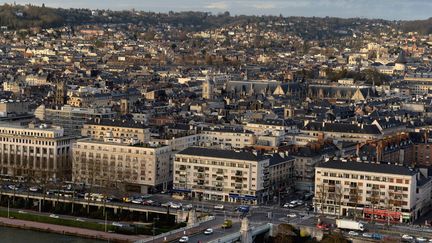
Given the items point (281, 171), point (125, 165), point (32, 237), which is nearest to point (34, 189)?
point (125, 165)

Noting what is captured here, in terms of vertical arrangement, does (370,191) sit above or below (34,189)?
above

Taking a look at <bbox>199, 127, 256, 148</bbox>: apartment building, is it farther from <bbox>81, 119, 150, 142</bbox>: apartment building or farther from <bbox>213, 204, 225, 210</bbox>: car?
<bbox>213, 204, 225, 210</bbox>: car

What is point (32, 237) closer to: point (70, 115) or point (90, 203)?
point (90, 203)

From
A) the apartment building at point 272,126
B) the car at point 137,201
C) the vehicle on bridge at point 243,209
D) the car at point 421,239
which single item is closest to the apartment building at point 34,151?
the car at point 137,201

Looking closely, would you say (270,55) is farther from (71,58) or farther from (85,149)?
(85,149)

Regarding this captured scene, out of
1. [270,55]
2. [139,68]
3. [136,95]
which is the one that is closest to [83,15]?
[270,55]

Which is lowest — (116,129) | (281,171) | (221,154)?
(281,171)

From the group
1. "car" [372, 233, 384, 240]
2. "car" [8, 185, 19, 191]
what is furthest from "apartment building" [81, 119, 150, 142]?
"car" [372, 233, 384, 240]
